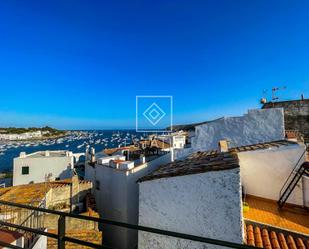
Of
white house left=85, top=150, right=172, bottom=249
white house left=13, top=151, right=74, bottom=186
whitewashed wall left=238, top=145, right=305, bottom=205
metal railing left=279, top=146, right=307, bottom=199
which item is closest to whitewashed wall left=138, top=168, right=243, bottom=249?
whitewashed wall left=238, top=145, right=305, bottom=205

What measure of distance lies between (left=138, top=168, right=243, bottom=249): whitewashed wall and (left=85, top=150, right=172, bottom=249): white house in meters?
6.99

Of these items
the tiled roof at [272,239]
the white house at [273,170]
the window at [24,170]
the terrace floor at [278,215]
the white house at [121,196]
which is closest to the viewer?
the tiled roof at [272,239]

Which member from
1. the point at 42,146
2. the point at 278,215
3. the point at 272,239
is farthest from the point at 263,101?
the point at 42,146

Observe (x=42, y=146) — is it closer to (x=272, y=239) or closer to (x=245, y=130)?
(x=245, y=130)

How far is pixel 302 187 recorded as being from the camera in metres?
7.88

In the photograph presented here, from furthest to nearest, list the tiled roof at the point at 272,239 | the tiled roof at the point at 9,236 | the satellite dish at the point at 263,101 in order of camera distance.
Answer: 1. the satellite dish at the point at 263,101
2. the tiled roof at the point at 272,239
3. the tiled roof at the point at 9,236

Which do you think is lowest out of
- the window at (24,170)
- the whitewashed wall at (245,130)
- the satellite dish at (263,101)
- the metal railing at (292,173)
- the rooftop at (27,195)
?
the window at (24,170)

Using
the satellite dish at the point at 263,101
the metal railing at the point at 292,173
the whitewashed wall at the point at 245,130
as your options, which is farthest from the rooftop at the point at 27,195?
the satellite dish at the point at 263,101

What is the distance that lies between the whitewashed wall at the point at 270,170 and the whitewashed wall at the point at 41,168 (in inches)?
931

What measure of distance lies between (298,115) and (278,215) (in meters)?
14.5

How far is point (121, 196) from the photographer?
45.8ft

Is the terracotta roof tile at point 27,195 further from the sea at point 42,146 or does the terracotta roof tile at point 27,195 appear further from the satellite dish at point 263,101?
the sea at point 42,146

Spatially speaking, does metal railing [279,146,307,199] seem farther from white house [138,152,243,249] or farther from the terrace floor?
white house [138,152,243,249]

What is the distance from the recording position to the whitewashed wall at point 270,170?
8.21 meters
